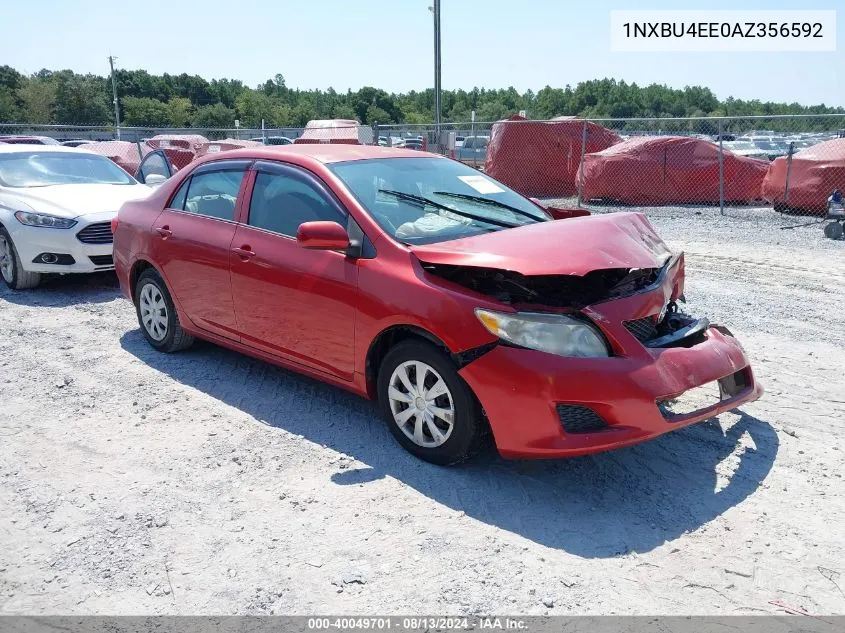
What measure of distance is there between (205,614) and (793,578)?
7.57 ft

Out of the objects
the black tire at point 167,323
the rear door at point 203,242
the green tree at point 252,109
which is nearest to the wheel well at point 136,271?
the black tire at point 167,323

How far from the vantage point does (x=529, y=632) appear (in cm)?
265

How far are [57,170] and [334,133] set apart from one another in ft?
40.1

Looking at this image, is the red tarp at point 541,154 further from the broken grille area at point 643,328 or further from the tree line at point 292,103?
the tree line at point 292,103

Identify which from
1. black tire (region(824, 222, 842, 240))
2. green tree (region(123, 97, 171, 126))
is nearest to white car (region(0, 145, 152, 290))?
black tire (region(824, 222, 842, 240))

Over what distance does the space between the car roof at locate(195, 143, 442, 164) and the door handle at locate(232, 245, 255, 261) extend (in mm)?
636

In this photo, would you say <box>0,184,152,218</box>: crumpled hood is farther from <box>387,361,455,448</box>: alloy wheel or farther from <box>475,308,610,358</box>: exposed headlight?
<box>475,308,610,358</box>: exposed headlight

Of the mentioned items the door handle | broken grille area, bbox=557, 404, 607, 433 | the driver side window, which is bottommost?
broken grille area, bbox=557, 404, 607, 433

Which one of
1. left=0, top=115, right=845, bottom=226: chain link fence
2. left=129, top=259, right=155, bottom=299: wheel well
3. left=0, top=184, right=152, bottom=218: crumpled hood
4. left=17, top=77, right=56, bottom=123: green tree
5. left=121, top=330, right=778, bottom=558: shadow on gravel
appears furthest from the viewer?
left=17, top=77, right=56, bottom=123: green tree

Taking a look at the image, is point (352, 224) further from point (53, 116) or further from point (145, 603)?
point (53, 116)

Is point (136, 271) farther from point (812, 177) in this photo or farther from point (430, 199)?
point (812, 177)

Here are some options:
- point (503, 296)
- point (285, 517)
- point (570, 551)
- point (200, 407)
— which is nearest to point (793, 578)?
point (570, 551)

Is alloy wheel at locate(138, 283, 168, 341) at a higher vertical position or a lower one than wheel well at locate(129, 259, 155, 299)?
lower

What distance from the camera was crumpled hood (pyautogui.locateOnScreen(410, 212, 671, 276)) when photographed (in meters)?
3.49
